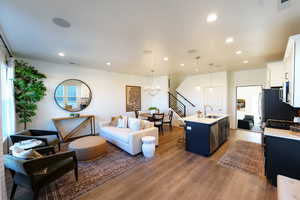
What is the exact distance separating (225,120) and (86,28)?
503 cm

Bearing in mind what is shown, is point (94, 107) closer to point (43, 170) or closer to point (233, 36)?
point (43, 170)

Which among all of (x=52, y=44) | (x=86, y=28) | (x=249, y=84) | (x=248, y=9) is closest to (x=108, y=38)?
(x=86, y=28)

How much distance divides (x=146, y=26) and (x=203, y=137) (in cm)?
311

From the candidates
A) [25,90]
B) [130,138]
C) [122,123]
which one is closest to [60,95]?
[25,90]

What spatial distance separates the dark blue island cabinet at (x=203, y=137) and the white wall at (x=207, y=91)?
2.51 meters

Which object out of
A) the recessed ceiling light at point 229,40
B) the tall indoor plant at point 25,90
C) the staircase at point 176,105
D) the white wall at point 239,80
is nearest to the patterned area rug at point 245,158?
the white wall at point 239,80

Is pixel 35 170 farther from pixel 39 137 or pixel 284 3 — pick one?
pixel 284 3

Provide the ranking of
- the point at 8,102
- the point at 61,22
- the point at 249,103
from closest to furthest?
the point at 61,22 < the point at 8,102 < the point at 249,103

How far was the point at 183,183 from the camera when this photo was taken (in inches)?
92.9

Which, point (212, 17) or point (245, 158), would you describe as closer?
point (212, 17)

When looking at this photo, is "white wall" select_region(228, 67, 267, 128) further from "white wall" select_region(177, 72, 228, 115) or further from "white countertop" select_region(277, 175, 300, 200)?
"white countertop" select_region(277, 175, 300, 200)

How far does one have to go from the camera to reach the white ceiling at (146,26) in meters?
1.71

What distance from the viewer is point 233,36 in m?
2.61

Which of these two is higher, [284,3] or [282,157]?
[284,3]
